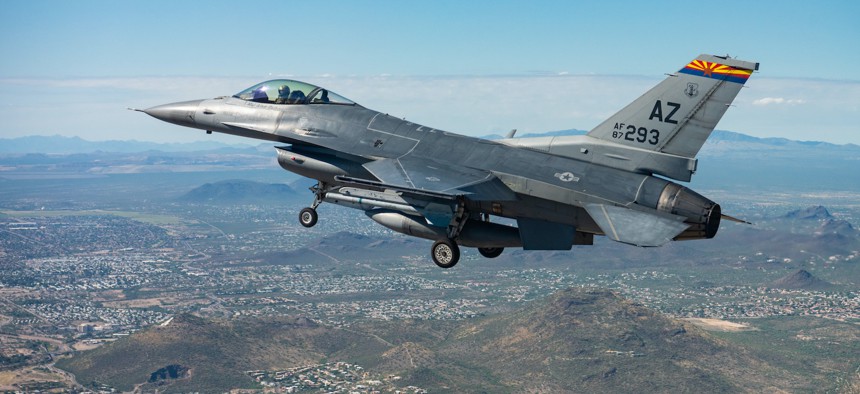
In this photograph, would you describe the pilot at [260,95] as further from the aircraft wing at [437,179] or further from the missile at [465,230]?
the missile at [465,230]

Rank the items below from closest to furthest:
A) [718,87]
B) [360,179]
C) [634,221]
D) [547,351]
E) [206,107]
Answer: [634,221] → [718,87] → [360,179] → [206,107] → [547,351]

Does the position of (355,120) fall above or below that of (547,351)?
above

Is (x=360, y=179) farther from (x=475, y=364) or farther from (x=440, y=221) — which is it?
(x=475, y=364)

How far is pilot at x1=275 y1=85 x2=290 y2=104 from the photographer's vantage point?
35812 millimetres

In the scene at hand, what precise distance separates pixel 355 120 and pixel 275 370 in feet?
491

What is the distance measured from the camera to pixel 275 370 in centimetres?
17625

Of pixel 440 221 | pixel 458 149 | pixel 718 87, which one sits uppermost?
pixel 718 87

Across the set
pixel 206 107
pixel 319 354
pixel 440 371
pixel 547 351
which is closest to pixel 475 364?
pixel 440 371

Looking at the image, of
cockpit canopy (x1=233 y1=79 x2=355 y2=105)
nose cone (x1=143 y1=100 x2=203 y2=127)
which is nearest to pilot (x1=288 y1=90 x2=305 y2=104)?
cockpit canopy (x1=233 y1=79 x2=355 y2=105)

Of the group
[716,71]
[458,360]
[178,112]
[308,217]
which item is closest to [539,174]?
[716,71]

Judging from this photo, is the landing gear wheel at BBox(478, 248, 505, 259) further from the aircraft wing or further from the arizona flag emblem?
the arizona flag emblem

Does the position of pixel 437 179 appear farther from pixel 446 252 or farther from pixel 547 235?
pixel 547 235

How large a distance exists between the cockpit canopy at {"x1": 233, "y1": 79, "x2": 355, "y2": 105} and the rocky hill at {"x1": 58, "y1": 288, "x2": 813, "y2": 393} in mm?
125865

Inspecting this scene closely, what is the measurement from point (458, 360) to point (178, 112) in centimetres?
14300
